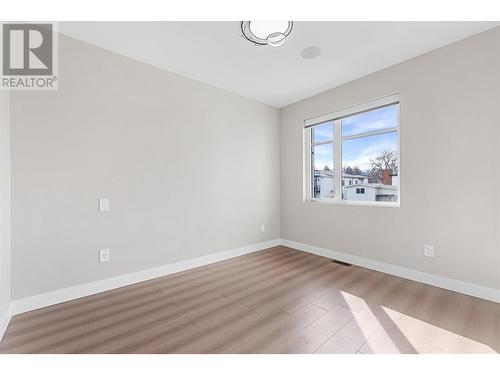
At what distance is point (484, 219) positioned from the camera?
2133mm

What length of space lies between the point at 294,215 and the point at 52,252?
3.28m

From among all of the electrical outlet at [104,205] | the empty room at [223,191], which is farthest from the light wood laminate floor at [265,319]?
the electrical outlet at [104,205]

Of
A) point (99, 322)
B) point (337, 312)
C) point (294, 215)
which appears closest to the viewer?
point (99, 322)

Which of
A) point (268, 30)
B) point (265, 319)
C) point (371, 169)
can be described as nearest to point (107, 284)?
point (265, 319)

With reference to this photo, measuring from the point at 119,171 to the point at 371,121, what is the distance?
3.30 m

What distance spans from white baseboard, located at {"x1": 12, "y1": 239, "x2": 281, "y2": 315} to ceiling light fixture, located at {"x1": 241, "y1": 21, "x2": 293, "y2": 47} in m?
2.76

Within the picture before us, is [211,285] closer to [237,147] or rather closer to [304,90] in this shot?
[237,147]

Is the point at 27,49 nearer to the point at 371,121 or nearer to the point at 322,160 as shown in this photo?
the point at 322,160

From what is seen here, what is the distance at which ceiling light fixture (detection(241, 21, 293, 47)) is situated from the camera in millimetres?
1981

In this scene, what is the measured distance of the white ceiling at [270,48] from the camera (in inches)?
81.5

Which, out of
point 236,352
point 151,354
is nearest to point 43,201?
point 151,354

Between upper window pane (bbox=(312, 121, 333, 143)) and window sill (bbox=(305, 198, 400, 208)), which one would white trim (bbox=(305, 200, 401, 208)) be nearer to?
window sill (bbox=(305, 198, 400, 208))

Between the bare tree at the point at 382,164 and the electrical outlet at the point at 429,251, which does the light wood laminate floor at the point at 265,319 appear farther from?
the bare tree at the point at 382,164

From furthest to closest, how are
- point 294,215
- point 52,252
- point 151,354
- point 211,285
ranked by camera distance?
point 294,215 → point 211,285 → point 52,252 → point 151,354
